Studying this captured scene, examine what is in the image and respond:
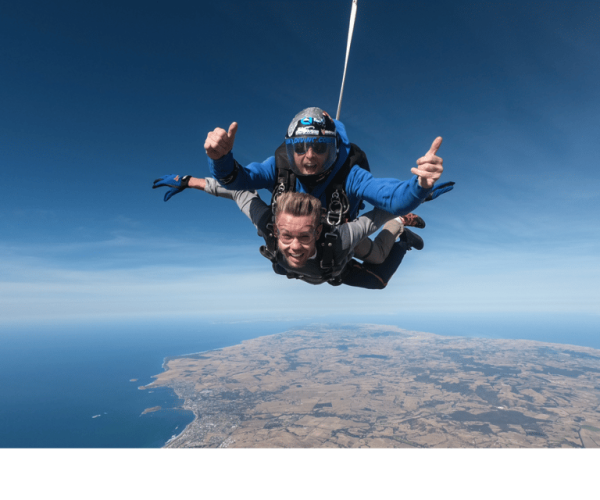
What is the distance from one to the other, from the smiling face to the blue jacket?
0.51 metres

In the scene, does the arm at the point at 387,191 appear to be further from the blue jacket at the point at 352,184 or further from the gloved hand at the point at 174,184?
the gloved hand at the point at 174,184

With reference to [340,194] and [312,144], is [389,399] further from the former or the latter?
[312,144]

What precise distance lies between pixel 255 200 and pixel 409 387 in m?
82.4

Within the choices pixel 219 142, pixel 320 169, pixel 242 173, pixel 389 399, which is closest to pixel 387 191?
pixel 320 169

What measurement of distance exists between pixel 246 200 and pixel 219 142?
1029mm

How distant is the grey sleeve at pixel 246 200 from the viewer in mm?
3308

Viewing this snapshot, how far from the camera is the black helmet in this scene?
280 centimetres

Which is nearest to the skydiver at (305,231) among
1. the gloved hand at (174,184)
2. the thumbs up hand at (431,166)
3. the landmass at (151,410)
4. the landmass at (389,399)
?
the gloved hand at (174,184)

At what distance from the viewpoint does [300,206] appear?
9.22ft

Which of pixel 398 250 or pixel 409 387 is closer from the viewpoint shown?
pixel 398 250
